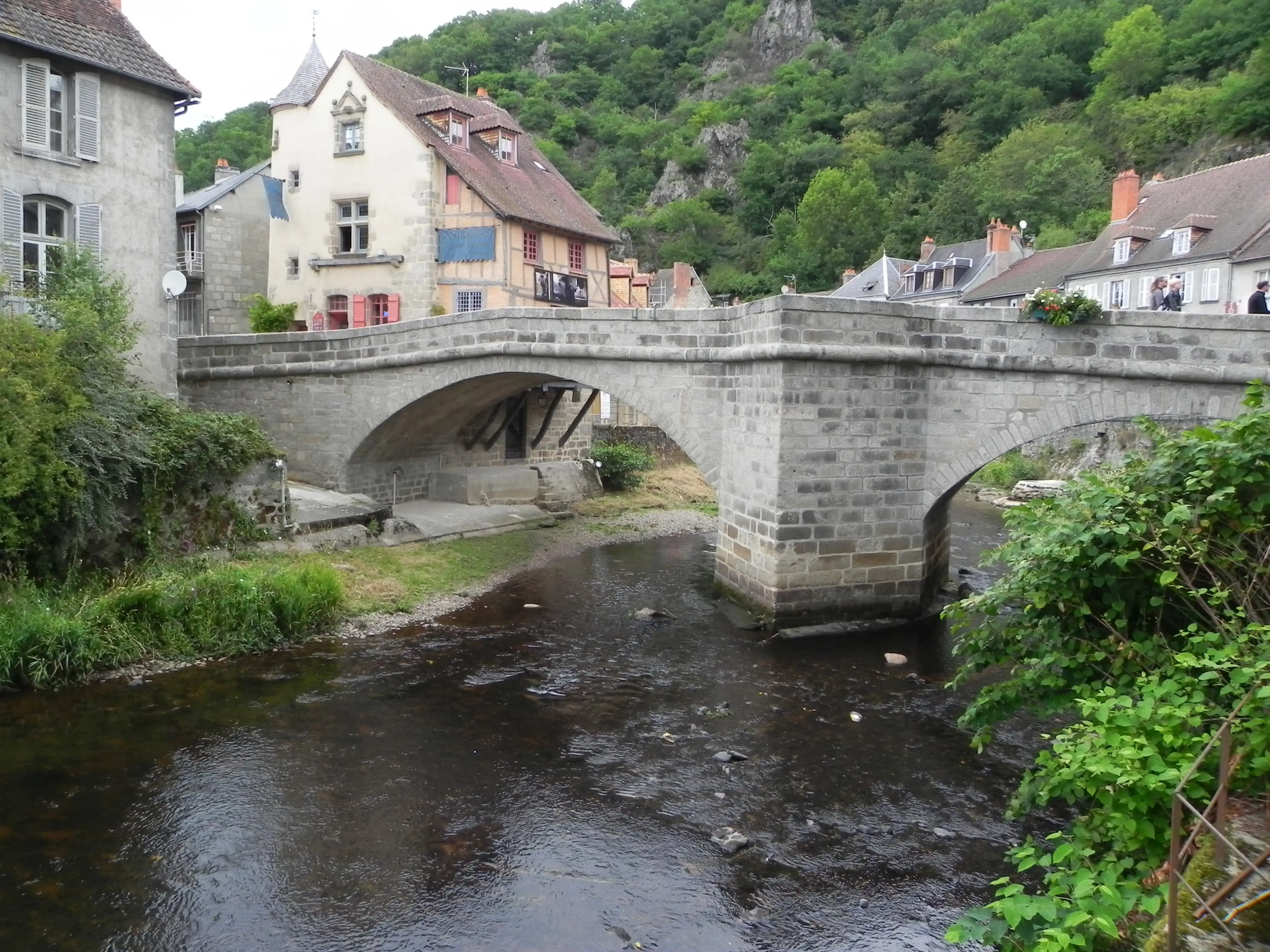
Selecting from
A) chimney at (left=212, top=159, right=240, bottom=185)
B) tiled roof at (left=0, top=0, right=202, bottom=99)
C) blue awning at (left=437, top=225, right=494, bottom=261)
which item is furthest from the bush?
chimney at (left=212, top=159, right=240, bottom=185)

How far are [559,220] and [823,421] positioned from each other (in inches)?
604

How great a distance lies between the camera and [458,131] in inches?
978

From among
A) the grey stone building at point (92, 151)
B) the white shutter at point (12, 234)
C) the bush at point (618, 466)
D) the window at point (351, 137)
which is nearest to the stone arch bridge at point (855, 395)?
the grey stone building at point (92, 151)

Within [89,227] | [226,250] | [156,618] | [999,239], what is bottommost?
[156,618]

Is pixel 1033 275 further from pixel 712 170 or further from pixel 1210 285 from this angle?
pixel 712 170

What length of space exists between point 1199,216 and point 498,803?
27596 mm

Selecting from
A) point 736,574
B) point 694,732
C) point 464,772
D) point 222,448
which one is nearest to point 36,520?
point 222,448

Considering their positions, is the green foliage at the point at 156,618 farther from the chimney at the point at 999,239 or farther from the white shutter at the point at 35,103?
the chimney at the point at 999,239

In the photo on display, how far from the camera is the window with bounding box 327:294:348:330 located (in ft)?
81.2

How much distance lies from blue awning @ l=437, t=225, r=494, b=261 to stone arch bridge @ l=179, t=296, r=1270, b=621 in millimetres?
8700

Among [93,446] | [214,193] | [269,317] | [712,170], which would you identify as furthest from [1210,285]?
[712,170]

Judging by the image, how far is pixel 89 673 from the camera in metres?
9.70

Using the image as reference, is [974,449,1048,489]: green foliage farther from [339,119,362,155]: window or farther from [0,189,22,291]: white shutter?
[0,189,22,291]: white shutter

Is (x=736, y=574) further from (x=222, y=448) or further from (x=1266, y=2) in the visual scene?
(x=1266, y=2)
